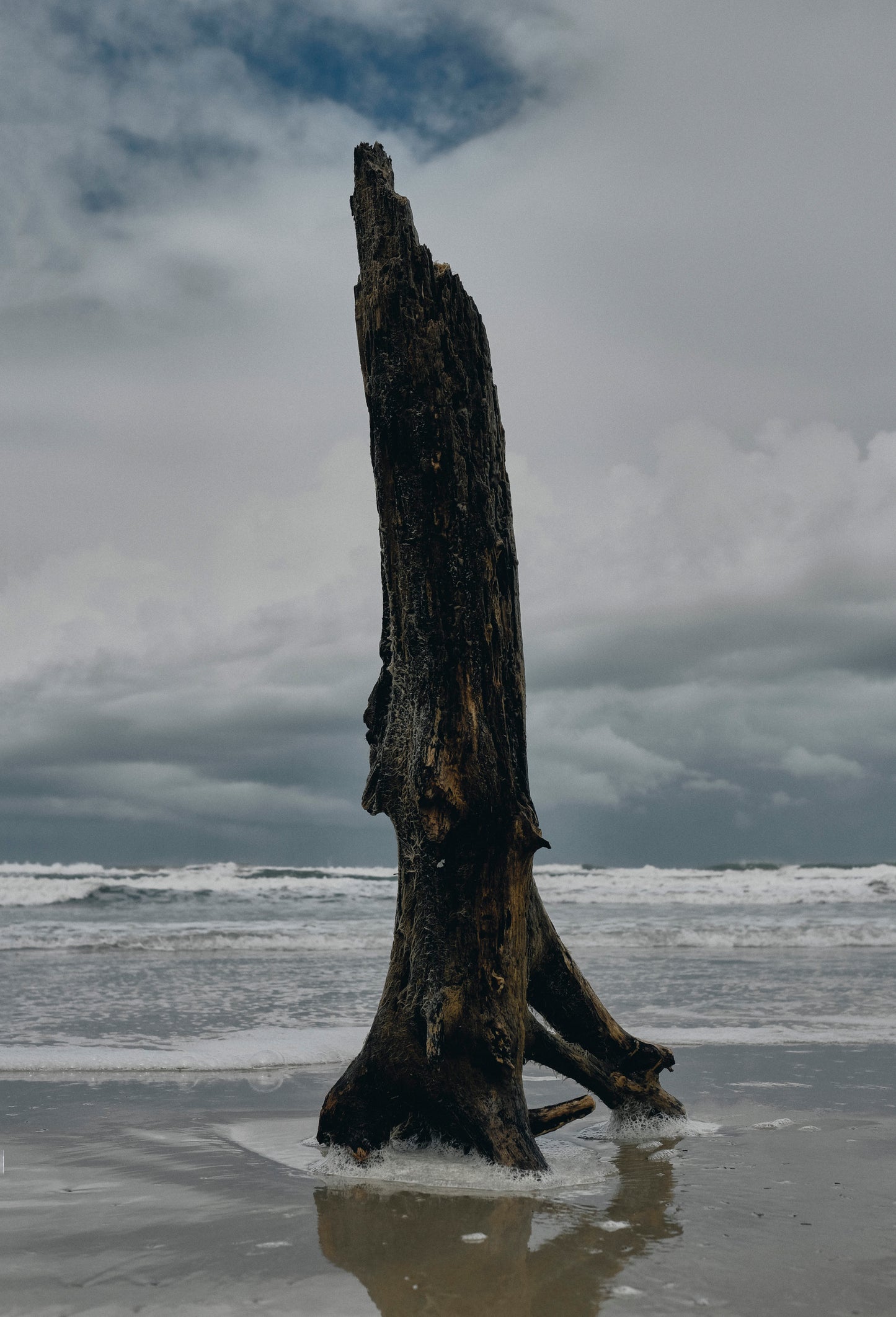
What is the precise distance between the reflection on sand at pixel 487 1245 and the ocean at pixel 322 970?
11.8 feet

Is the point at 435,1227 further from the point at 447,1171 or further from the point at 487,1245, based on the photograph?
the point at 447,1171

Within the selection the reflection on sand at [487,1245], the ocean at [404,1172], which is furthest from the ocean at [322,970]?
the reflection on sand at [487,1245]

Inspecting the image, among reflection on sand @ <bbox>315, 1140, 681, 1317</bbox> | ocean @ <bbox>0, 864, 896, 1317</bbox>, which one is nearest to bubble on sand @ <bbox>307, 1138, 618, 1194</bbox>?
ocean @ <bbox>0, 864, 896, 1317</bbox>

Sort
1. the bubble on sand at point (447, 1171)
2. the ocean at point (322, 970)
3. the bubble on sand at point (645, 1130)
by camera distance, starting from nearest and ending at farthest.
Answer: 1. the bubble on sand at point (447, 1171)
2. the bubble on sand at point (645, 1130)
3. the ocean at point (322, 970)

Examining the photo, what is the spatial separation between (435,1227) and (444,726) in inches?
77.3

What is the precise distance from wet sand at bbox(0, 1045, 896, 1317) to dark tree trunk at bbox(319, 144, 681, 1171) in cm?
42

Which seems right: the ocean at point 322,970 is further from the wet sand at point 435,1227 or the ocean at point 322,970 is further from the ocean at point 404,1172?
the wet sand at point 435,1227

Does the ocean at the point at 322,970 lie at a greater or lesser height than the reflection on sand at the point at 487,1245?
lesser

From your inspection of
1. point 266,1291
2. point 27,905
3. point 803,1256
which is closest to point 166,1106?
point 266,1291

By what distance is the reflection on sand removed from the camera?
10.1 feet

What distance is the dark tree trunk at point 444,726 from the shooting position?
4230 mm

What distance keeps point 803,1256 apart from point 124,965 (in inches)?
496

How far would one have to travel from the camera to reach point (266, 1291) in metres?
3.12

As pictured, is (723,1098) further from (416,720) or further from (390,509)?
(390,509)
